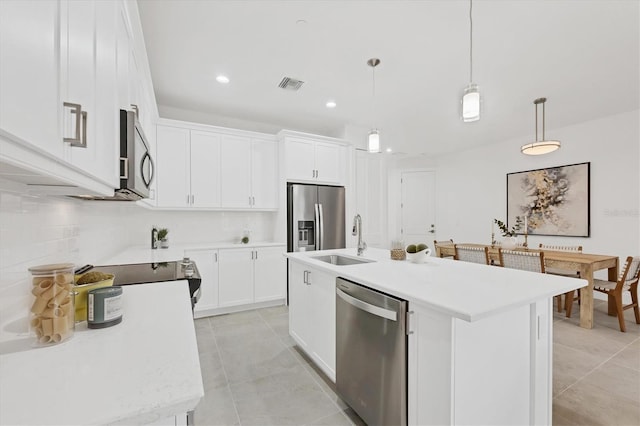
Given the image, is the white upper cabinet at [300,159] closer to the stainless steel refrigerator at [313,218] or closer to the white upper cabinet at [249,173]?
the stainless steel refrigerator at [313,218]

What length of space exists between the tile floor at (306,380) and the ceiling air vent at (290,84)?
9.06 ft

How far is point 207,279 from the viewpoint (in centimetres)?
350

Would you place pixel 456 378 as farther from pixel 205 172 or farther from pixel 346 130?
pixel 346 130

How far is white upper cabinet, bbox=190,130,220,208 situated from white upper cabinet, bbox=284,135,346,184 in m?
0.95

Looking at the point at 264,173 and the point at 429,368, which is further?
the point at 264,173

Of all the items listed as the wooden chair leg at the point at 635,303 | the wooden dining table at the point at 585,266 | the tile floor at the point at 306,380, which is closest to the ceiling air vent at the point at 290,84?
the tile floor at the point at 306,380

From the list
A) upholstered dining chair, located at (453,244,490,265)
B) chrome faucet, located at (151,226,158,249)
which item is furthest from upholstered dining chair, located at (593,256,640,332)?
chrome faucet, located at (151,226,158,249)

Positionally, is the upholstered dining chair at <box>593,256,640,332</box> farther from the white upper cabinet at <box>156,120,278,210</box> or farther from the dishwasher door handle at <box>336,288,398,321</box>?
the white upper cabinet at <box>156,120,278,210</box>

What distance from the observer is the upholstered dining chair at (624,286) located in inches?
123

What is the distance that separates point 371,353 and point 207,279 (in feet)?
8.39

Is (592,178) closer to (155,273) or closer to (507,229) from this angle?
(507,229)

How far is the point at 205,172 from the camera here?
12.2 ft

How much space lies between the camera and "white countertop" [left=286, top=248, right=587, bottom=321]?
46.5 inches

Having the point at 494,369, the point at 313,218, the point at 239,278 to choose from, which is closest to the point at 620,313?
the point at 494,369
